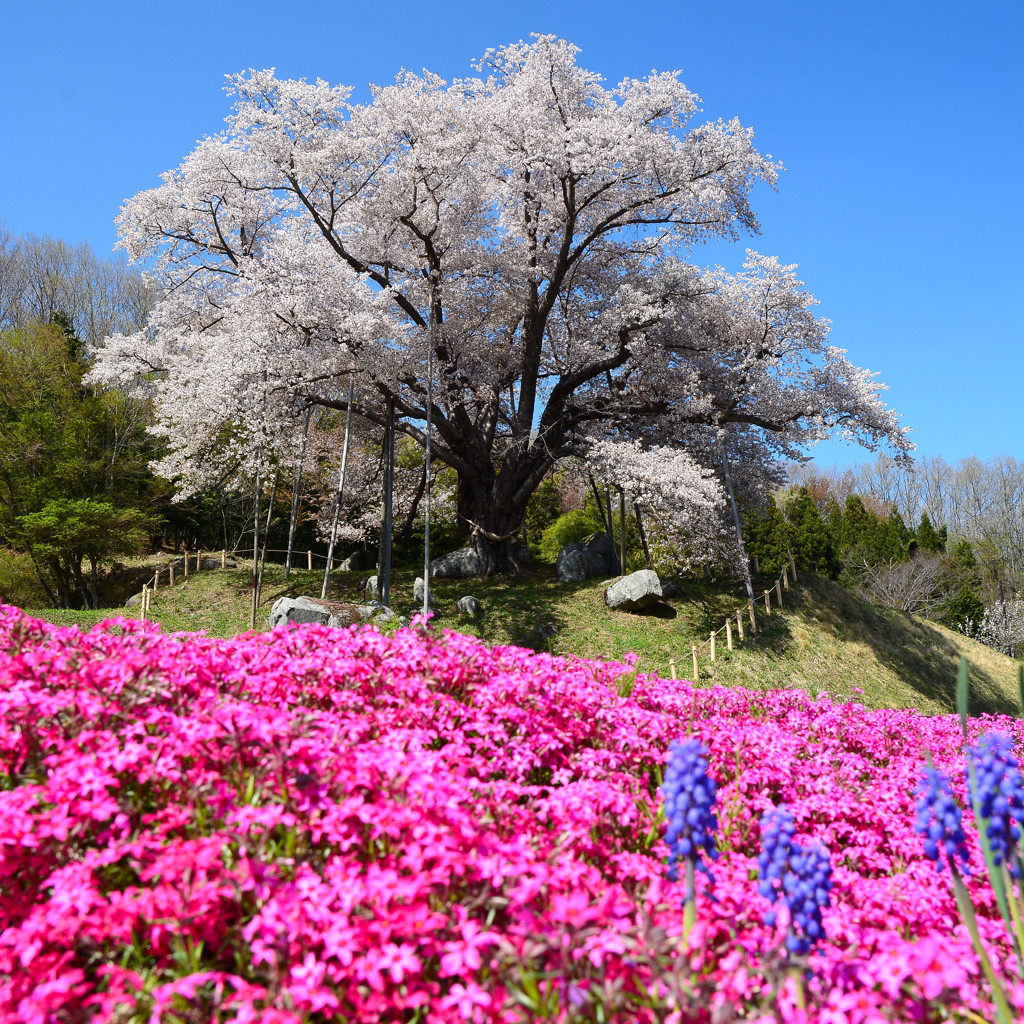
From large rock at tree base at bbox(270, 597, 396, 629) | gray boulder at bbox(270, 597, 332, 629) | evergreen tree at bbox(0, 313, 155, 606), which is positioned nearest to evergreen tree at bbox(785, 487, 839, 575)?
large rock at tree base at bbox(270, 597, 396, 629)

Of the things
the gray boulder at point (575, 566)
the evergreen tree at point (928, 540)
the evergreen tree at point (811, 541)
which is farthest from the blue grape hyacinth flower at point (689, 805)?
the evergreen tree at point (928, 540)

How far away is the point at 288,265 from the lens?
13344 millimetres

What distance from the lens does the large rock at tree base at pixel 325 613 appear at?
11859 mm

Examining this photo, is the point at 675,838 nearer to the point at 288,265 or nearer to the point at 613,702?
the point at 613,702

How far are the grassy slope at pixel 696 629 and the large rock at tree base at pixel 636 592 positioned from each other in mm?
244

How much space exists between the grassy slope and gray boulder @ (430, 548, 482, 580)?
678mm

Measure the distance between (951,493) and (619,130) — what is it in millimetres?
43266

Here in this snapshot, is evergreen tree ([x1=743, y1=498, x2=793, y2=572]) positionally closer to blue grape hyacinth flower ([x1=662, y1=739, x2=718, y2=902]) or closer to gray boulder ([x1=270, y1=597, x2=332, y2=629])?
gray boulder ([x1=270, y1=597, x2=332, y2=629])

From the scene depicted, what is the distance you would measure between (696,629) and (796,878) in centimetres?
1308

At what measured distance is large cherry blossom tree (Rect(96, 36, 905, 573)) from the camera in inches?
513

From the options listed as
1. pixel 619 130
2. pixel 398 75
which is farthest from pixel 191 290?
pixel 619 130

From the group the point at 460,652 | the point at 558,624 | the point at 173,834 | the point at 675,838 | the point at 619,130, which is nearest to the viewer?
the point at 675,838

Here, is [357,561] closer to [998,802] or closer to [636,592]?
[636,592]

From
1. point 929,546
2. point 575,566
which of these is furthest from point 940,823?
point 929,546
